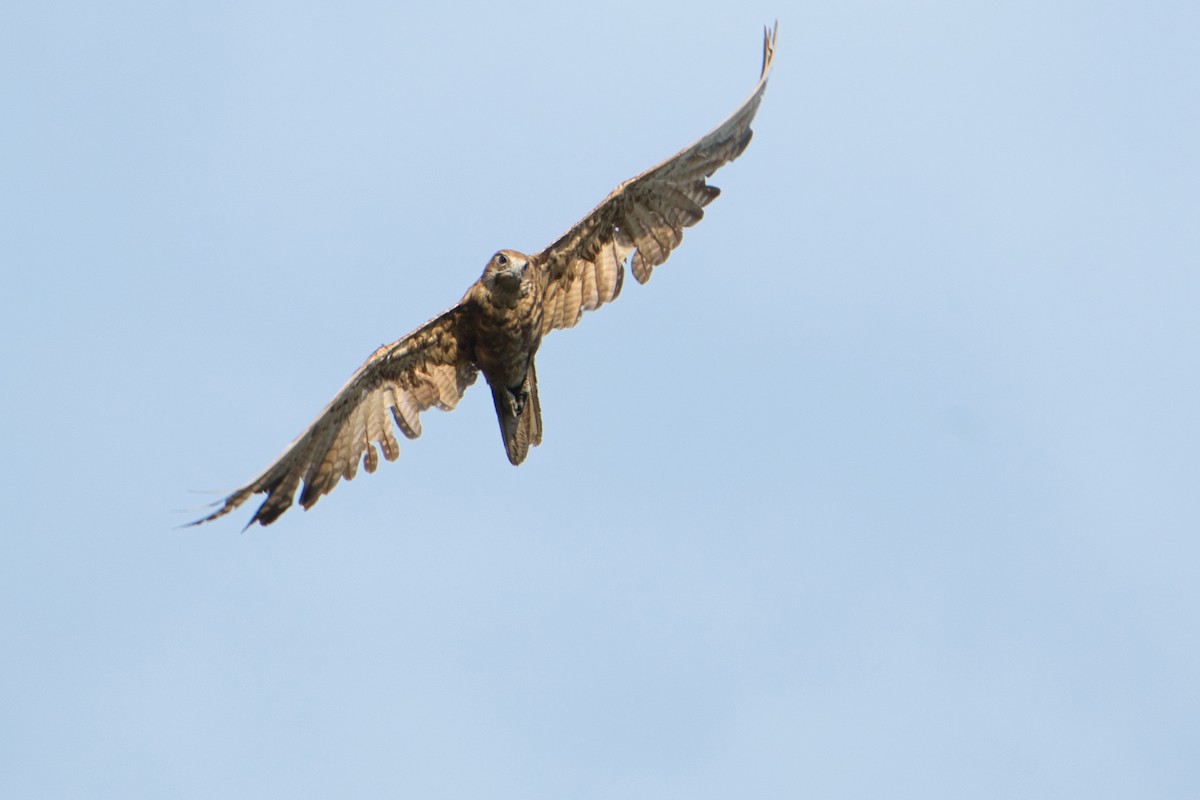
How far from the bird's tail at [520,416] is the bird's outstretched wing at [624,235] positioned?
1.80ft

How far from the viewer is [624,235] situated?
17.5 metres

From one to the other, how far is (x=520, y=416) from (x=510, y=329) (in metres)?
→ 0.90

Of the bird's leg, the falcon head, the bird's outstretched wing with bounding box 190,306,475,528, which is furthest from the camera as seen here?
the bird's leg

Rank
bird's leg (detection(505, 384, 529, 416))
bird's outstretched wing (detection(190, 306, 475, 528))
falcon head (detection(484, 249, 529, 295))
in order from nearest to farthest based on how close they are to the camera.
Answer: falcon head (detection(484, 249, 529, 295)) → bird's outstretched wing (detection(190, 306, 475, 528)) → bird's leg (detection(505, 384, 529, 416))

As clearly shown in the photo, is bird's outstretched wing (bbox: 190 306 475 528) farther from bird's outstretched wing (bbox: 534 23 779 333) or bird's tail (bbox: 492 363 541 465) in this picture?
bird's outstretched wing (bbox: 534 23 779 333)

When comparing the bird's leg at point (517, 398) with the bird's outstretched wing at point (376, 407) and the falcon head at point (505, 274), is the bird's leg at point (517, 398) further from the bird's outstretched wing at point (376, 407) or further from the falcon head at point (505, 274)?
the falcon head at point (505, 274)

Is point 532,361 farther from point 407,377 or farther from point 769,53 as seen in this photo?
point 769,53

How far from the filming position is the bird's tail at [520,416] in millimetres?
17188

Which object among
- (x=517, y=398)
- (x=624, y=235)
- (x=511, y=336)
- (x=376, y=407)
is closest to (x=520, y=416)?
(x=517, y=398)

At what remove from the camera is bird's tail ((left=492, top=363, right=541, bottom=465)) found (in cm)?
1719

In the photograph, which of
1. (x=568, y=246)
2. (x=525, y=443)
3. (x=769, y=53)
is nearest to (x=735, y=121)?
(x=769, y=53)

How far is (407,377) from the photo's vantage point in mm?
17312

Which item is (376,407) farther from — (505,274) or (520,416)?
(505,274)

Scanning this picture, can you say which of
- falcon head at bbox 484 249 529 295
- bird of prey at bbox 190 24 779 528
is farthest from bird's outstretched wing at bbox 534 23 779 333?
falcon head at bbox 484 249 529 295
